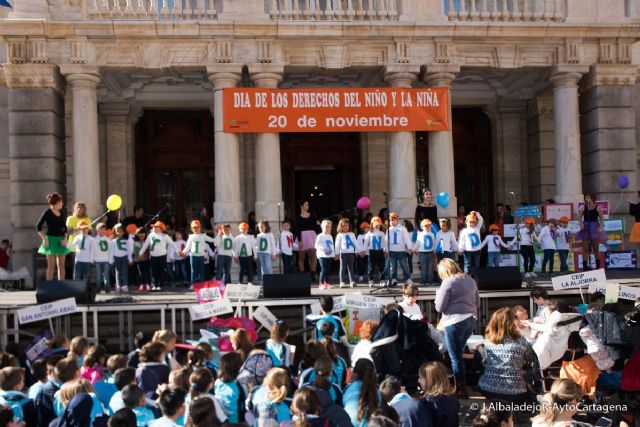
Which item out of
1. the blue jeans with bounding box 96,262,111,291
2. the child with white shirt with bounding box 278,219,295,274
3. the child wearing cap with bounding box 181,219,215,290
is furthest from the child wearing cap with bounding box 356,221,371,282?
the blue jeans with bounding box 96,262,111,291

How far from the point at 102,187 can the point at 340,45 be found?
336 inches

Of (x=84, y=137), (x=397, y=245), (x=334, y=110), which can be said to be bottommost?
(x=397, y=245)

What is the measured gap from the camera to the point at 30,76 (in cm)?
1742

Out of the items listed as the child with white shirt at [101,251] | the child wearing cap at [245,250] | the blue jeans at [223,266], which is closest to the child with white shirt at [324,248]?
the child wearing cap at [245,250]

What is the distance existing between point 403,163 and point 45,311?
9902 millimetres

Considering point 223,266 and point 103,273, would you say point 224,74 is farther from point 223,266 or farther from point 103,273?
point 103,273

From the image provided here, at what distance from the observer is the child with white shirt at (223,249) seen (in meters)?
16.0

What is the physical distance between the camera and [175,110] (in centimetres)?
2344

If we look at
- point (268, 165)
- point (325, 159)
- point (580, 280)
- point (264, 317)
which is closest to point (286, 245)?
point (268, 165)

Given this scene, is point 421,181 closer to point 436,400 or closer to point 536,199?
point 536,199

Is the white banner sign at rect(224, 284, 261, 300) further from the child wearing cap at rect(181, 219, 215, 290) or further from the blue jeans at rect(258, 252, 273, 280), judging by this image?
the blue jeans at rect(258, 252, 273, 280)

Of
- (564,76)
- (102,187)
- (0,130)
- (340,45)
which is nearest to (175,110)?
(102,187)

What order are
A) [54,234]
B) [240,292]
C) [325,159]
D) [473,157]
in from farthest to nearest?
[473,157] → [325,159] → [54,234] → [240,292]

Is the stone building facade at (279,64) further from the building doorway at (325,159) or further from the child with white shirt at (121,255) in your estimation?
the building doorway at (325,159)
